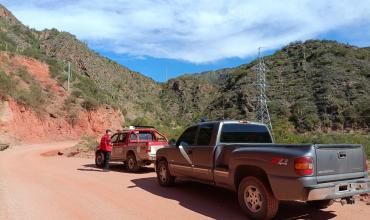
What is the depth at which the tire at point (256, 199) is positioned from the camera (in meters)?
7.28

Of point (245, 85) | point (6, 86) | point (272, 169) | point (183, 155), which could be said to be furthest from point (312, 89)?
point (272, 169)

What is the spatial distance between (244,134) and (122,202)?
323 cm

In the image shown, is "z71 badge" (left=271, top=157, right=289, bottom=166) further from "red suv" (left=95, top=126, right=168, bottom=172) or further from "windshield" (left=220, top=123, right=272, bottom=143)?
"red suv" (left=95, top=126, right=168, bottom=172)

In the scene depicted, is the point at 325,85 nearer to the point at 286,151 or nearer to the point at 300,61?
the point at 300,61

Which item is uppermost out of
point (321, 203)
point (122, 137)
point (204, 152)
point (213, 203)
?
point (122, 137)

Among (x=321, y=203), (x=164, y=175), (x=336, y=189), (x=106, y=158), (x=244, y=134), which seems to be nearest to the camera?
(x=336, y=189)

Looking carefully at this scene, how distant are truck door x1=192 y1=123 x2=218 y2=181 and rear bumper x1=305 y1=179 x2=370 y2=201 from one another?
8.89ft

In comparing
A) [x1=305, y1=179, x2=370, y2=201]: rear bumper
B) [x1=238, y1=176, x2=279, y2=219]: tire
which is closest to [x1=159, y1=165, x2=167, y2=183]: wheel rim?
[x1=238, y1=176, x2=279, y2=219]: tire

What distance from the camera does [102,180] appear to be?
12969 mm

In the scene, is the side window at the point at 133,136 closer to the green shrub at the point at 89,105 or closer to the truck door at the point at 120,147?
the truck door at the point at 120,147

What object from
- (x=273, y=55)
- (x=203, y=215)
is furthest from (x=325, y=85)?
(x=203, y=215)

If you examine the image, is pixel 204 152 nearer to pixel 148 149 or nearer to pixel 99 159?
pixel 148 149

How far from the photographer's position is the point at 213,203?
30.2 ft

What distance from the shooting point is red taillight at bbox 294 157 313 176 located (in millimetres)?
6711
